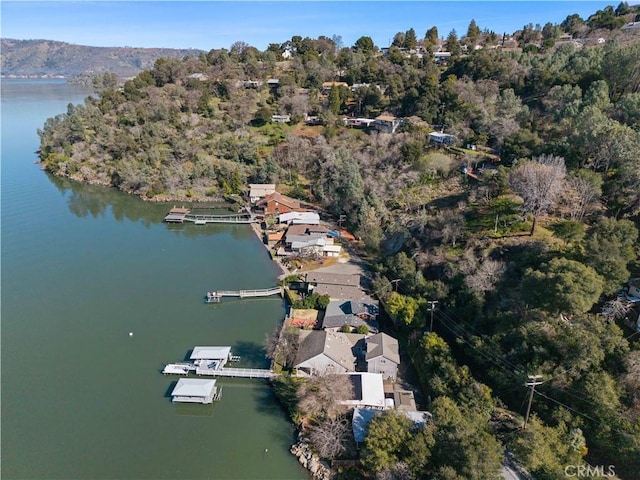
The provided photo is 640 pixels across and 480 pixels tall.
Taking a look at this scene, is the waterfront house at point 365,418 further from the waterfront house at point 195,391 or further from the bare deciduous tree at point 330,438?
the waterfront house at point 195,391

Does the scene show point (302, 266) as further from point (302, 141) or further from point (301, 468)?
point (302, 141)

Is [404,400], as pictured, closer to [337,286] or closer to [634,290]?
[337,286]

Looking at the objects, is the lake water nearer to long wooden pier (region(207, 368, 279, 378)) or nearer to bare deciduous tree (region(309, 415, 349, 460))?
long wooden pier (region(207, 368, 279, 378))

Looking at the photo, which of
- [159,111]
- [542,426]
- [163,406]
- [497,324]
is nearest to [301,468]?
[163,406]

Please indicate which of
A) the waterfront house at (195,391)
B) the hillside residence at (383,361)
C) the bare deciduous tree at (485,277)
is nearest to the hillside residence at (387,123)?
the bare deciduous tree at (485,277)

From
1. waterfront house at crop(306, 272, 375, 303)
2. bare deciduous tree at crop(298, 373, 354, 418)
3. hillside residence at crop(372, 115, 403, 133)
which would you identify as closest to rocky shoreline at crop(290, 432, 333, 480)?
bare deciduous tree at crop(298, 373, 354, 418)
